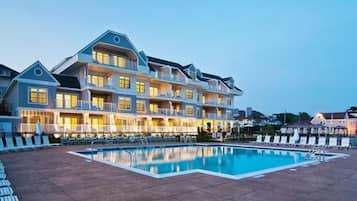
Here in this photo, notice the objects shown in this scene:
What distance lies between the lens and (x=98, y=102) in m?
25.0

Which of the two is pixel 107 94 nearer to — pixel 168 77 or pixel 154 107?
pixel 154 107

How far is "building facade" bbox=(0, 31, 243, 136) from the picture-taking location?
20.4 m

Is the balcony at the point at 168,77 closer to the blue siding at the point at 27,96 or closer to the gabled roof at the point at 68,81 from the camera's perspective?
the gabled roof at the point at 68,81

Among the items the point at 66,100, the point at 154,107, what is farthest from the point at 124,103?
the point at 154,107

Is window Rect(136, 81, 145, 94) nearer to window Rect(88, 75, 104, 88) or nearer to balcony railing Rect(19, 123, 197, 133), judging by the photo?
window Rect(88, 75, 104, 88)

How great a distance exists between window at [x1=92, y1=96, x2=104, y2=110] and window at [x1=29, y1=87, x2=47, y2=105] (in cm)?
426

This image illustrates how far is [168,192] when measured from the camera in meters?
5.33

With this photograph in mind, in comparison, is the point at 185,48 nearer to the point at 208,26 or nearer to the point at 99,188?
the point at 208,26

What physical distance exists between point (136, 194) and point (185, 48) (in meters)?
56.6

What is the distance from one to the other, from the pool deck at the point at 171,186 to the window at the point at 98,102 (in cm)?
1590

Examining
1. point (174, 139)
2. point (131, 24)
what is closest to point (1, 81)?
point (131, 24)

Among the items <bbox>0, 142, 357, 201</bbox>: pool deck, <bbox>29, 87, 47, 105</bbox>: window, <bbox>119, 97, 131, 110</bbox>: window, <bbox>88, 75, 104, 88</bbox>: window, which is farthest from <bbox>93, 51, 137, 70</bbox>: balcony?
<bbox>0, 142, 357, 201</bbox>: pool deck

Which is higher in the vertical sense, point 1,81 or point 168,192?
point 1,81

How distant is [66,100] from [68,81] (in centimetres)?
207
